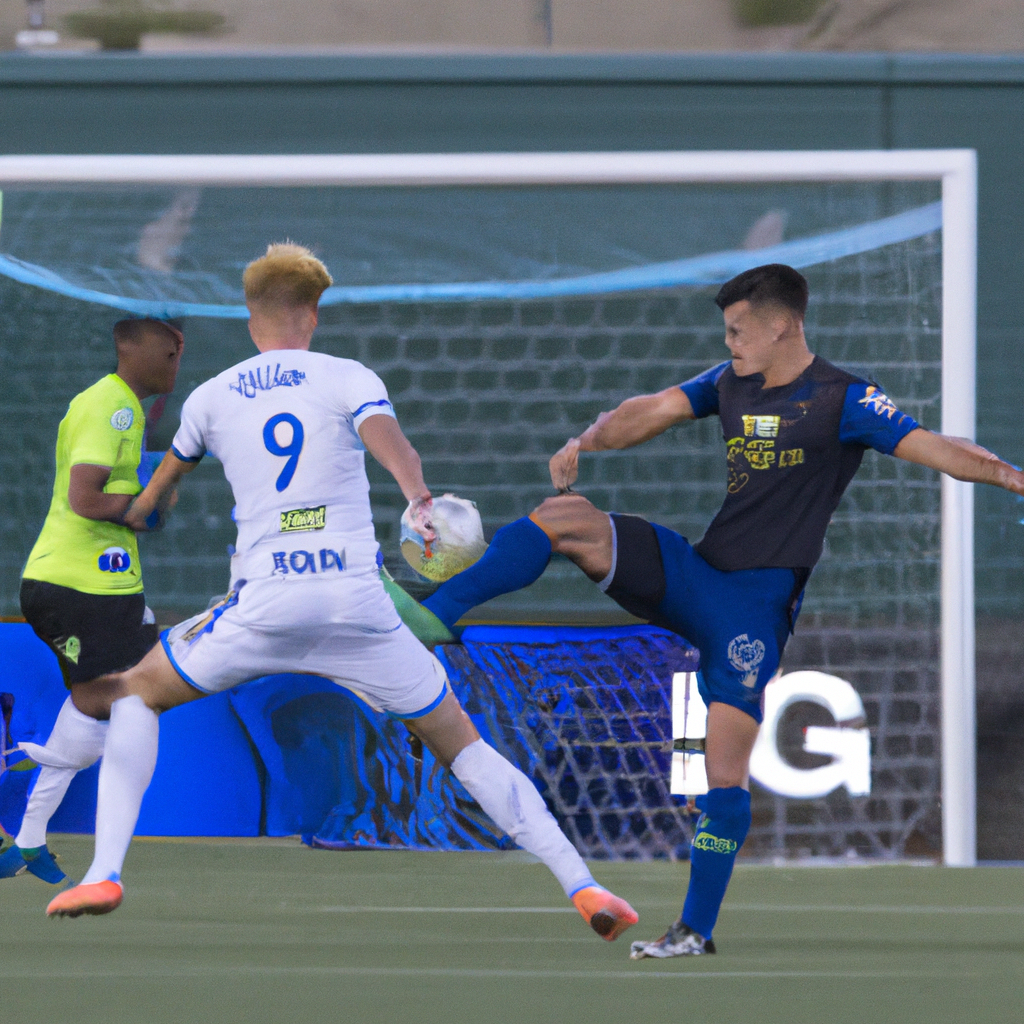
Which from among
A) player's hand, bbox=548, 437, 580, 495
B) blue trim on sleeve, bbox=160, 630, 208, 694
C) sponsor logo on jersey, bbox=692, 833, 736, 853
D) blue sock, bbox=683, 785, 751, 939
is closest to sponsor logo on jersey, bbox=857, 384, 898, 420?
player's hand, bbox=548, 437, 580, 495

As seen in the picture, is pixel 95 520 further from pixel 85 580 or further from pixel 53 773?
pixel 53 773

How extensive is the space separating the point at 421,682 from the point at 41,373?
2.74m

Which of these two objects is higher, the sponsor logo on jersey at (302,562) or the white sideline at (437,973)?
the sponsor logo on jersey at (302,562)

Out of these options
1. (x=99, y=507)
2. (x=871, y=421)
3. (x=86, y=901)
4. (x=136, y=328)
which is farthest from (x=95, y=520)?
(x=871, y=421)

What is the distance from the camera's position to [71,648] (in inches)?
178

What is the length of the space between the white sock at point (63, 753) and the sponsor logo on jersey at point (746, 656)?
7.24 ft

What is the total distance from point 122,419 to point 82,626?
27.7 inches

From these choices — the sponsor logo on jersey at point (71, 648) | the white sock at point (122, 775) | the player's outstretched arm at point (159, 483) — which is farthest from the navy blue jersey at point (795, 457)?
the sponsor logo on jersey at point (71, 648)

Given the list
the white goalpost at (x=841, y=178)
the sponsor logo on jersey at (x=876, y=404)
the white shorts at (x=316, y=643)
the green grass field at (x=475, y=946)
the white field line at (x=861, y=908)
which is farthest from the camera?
the white goalpost at (x=841, y=178)

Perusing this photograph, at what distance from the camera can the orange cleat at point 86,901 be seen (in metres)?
3.41

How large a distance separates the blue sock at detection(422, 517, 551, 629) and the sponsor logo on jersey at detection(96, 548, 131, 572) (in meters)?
1.30

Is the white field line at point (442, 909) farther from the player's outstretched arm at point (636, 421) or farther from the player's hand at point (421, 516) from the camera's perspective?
the player's hand at point (421, 516)

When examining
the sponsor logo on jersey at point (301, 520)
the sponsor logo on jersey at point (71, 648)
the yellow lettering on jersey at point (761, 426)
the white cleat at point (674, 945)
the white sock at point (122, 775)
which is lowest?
the white cleat at point (674, 945)

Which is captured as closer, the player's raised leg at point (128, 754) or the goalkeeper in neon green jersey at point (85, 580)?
the player's raised leg at point (128, 754)
